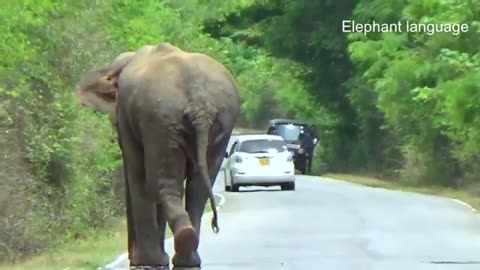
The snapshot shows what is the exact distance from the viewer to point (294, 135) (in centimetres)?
6000

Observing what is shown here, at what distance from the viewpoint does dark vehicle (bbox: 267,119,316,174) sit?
5734cm

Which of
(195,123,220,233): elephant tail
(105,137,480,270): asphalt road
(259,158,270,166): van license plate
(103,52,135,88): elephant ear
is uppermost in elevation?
(103,52,135,88): elephant ear

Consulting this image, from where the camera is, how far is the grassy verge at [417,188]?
3648 cm

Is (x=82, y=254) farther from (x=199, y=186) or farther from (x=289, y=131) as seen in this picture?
(x=289, y=131)

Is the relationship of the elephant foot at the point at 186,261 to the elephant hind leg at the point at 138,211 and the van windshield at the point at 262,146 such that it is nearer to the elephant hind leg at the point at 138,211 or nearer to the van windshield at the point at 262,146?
the elephant hind leg at the point at 138,211

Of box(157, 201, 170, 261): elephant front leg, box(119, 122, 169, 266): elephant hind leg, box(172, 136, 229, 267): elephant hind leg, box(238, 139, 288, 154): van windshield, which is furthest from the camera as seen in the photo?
box(238, 139, 288, 154): van windshield

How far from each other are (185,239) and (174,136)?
0.87 metres

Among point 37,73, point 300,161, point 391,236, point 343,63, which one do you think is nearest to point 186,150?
point 37,73

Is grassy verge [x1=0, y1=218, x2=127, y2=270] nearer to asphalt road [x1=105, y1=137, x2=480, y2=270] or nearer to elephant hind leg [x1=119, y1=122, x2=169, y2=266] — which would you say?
asphalt road [x1=105, y1=137, x2=480, y2=270]

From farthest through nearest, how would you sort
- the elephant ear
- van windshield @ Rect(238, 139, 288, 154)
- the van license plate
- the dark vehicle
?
the dark vehicle, van windshield @ Rect(238, 139, 288, 154), the van license plate, the elephant ear

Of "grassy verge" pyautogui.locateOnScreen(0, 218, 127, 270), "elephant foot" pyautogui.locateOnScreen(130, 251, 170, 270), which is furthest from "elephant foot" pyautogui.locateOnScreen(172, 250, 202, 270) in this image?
"grassy verge" pyautogui.locateOnScreen(0, 218, 127, 270)

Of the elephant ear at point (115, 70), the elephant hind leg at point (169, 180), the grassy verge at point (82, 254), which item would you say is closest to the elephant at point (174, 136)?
the elephant hind leg at point (169, 180)

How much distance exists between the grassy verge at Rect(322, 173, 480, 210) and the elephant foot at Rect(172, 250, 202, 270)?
21.1 m

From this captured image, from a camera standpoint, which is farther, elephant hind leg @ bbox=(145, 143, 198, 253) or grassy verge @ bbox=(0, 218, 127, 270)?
grassy verge @ bbox=(0, 218, 127, 270)
